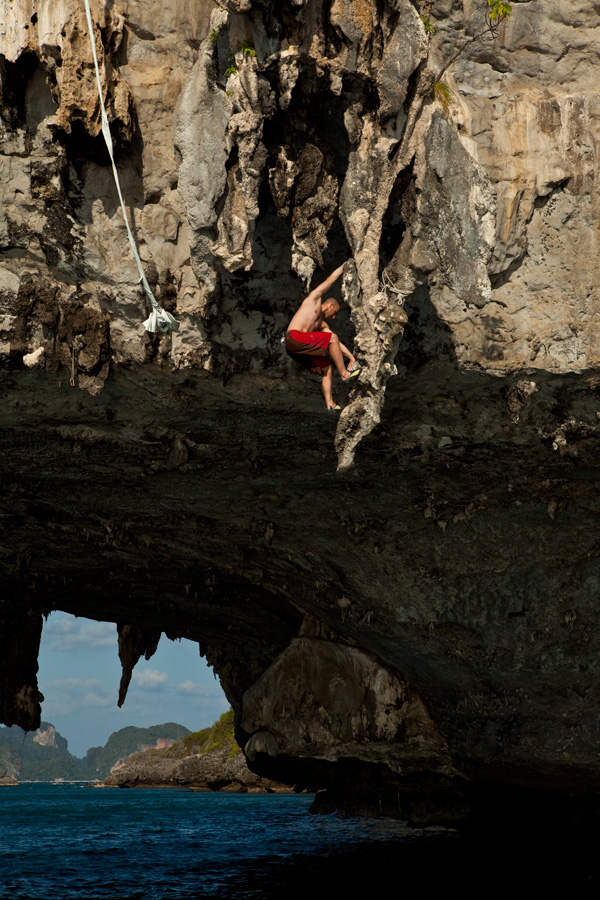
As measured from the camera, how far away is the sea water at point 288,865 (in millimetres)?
12523

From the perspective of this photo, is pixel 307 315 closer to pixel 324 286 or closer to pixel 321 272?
pixel 324 286

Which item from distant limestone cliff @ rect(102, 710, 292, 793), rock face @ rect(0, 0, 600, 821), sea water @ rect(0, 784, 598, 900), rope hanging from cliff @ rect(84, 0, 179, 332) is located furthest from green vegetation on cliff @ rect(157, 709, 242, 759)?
rope hanging from cliff @ rect(84, 0, 179, 332)

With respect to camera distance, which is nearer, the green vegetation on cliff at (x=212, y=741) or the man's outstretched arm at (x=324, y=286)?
the man's outstretched arm at (x=324, y=286)

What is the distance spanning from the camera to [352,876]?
43.9 feet

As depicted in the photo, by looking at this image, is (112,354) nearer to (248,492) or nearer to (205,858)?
(248,492)

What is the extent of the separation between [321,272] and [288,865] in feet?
40.7

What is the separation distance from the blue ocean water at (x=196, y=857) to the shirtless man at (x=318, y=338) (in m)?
8.74

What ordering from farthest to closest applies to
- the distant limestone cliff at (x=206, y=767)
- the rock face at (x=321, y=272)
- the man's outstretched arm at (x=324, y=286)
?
the distant limestone cliff at (x=206, y=767), the man's outstretched arm at (x=324, y=286), the rock face at (x=321, y=272)

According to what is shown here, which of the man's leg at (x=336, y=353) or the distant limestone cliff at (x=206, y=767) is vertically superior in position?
the man's leg at (x=336, y=353)

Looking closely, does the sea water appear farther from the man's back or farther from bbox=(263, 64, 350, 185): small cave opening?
bbox=(263, 64, 350, 185): small cave opening

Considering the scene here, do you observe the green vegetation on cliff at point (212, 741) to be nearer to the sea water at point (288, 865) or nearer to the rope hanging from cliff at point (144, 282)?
the sea water at point (288, 865)

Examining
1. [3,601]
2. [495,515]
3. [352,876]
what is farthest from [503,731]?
[3,601]

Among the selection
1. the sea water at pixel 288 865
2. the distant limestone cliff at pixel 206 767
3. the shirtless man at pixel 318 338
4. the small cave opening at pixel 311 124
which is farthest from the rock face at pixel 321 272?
the distant limestone cliff at pixel 206 767

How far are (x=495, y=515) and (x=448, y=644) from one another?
2.94m
